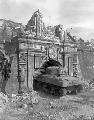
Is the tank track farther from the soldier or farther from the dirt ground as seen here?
the soldier

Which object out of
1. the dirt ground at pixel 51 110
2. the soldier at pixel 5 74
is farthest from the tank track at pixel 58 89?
the soldier at pixel 5 74

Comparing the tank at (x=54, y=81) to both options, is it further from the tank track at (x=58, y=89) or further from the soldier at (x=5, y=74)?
the soldier at (x=5, y=74)

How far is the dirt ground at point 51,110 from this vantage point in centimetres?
1121

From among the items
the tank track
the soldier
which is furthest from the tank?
the soldier

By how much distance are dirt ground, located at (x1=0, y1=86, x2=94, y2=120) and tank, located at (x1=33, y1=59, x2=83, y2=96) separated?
142 centimetres

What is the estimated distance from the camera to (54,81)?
1703 centimetres

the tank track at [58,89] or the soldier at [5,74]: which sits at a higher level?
the soldier at [5,74]

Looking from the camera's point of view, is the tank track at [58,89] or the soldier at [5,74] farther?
the tank track at [58,89]

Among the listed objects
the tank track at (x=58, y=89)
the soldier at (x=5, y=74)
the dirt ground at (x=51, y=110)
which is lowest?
the dirt ground at (x=51, y=110)

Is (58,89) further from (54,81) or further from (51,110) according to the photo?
(51,110)

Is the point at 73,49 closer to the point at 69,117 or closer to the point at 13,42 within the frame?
the point at 13,42

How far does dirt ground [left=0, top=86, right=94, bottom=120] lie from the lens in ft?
36.8

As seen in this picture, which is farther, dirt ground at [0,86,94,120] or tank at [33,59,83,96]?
tank at [33,59,83,96]

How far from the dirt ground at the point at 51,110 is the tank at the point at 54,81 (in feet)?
4.66
